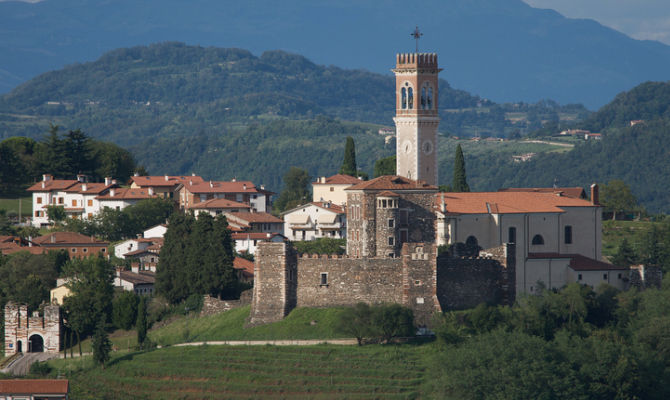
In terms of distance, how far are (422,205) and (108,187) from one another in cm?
4727

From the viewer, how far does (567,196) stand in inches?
3297

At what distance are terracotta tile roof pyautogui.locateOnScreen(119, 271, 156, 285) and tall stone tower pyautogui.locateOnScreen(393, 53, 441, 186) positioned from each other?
18094 millimetres

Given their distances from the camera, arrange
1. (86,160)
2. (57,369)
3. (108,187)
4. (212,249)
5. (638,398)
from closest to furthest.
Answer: (638,398), (57,369), (212,249), (108,187), (86,160)

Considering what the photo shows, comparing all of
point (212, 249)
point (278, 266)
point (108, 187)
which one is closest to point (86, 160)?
point (108, 187)

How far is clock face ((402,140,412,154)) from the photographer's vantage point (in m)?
84.8

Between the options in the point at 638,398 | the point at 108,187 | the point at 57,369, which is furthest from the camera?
the point at 108,187

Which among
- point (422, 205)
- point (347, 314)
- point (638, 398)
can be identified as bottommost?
point (638, 398)

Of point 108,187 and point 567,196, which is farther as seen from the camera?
point 108,187

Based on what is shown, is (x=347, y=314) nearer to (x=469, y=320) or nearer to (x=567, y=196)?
(x=469, y=320)

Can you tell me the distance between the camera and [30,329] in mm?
75875

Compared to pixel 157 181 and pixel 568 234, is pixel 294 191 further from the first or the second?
pixel 568 234

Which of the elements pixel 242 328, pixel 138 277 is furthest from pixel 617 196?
pixel 242 328

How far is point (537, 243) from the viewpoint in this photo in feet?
254

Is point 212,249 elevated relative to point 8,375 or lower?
elevated
